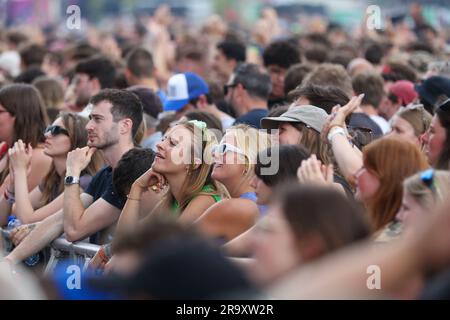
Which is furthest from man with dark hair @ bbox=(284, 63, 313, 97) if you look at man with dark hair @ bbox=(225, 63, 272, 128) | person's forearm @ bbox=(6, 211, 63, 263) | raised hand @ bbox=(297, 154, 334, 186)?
raised hand @ bbox=(297, 154, 334, 186)

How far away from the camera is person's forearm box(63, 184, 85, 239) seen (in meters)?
7.66

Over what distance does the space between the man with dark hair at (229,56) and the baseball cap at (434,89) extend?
5.36 m

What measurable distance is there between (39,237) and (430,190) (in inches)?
151

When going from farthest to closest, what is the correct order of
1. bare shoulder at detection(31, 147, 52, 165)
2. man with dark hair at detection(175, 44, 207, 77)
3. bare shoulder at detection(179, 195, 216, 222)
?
man with dark hair at detection(175, 44, 207, 77), bare shoulder at detection(31, 147, 52, 165), bare shoulder at detection(179, 195, 216, 222)

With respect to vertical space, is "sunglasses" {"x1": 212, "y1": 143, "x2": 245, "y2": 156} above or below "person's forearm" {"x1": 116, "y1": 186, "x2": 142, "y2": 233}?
above

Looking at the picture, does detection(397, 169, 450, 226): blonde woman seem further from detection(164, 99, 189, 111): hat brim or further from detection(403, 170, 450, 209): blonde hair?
detection(164, 99, 189, 111): hat brim

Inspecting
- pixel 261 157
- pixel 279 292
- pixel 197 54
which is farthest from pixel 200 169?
pixel 197 54

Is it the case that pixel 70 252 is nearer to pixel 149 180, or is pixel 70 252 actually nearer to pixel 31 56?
pixel 149 180

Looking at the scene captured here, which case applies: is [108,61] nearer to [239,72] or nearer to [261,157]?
[239,72]

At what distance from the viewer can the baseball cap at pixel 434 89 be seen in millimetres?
8547

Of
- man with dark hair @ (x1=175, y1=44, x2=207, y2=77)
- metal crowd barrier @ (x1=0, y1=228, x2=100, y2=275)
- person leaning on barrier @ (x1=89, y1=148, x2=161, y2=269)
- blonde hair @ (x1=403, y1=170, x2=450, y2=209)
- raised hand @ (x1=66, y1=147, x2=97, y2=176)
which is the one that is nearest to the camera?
blonde hair @ (x1=403, y1=170, x2=450, y2=209)

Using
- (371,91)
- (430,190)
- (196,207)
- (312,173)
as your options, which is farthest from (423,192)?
(371,91)

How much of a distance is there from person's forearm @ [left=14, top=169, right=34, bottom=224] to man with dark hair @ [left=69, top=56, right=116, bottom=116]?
3486 mm

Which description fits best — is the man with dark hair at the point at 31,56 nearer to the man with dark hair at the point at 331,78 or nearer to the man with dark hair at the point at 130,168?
the man with dark hair at the point at 331,78
